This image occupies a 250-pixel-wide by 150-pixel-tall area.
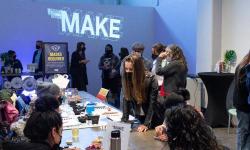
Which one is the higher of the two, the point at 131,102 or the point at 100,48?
the point at 100,48

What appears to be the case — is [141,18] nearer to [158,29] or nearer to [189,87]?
[158,29]

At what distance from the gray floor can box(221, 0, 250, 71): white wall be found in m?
1.31

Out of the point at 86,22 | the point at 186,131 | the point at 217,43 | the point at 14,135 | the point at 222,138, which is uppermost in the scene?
the point at 86,22

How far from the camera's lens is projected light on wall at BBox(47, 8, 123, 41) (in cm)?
930

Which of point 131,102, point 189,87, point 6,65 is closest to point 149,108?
point 131,102

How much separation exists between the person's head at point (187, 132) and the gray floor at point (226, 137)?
3.30 m

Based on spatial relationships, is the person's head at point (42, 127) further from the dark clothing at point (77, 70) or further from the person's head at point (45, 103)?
the dark clothing at point (77, 70)

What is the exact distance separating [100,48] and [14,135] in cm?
667

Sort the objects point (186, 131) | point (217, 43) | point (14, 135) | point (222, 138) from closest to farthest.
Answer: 1. point (186, 131)
2. point (14, 135)
3. point (222, 138)
4. point (217, 43)

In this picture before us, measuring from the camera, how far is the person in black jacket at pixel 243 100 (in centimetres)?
346

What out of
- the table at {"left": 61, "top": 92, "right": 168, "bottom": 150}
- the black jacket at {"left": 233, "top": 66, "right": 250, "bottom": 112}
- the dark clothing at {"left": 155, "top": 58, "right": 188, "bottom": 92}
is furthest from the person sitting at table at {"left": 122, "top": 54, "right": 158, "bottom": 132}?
the black jacket at {"left": 233, "top": 66, "right": 250, "bottom": 112}

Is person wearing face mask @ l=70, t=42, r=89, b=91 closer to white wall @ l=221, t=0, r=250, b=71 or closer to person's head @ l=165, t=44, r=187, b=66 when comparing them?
white wall @ l=221, t=0, r=250, b=71

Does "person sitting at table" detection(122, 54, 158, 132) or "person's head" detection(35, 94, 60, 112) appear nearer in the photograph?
"person's head" detection(35, 94, 60, 112)

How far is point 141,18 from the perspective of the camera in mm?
9984
